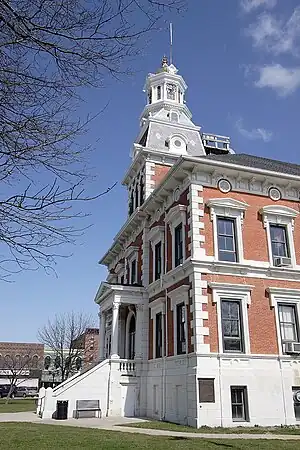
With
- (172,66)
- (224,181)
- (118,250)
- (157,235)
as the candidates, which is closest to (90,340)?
(118,250)

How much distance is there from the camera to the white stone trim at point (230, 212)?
19203 mm

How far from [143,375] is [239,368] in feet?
21.1

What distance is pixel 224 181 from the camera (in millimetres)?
20031

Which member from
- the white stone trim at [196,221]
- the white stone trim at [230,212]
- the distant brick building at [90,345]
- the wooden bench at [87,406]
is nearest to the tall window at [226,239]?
the white stone trim at [230,212]

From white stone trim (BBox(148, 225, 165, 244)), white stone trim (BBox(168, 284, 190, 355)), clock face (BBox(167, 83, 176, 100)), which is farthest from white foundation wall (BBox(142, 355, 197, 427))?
clock face (BBox(167, 83, 176, 100))

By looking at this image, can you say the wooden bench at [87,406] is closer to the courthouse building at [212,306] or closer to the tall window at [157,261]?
the courthouse building at [212,306]

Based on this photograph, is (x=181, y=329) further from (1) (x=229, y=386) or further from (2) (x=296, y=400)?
(2) (x=296, y=400)

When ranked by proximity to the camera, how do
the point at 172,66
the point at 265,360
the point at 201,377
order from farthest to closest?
the point at 172,66 → the point at 265,360 → the point at 201,377

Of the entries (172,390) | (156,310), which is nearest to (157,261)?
(156,310)

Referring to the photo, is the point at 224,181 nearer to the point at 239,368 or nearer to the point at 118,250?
the point at 239,368

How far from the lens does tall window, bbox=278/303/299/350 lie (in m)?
18.6

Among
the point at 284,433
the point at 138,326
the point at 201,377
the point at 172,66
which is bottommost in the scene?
the point at 284,433


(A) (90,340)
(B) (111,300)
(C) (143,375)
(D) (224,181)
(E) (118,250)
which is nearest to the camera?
(D) (224,181)

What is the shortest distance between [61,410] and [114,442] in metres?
8.83
